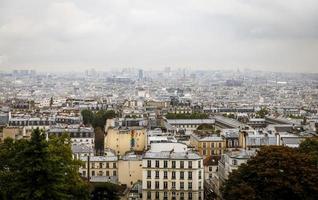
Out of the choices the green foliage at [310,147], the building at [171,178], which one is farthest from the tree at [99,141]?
the green foliage at [310,147]

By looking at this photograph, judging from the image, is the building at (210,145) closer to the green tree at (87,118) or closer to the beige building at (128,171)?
the beige building at (128,171)

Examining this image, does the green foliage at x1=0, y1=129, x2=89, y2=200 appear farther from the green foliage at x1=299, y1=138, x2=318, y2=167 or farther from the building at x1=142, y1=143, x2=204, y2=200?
the green foliage at x1=299, y1=138, x2=318, y2=167

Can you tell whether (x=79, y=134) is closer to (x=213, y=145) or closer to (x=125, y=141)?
(x=125, y=141)

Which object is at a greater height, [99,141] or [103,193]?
[103,193]

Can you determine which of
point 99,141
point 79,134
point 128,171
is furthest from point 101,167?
point 99,141

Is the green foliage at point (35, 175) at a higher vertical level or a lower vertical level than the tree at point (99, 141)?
higher

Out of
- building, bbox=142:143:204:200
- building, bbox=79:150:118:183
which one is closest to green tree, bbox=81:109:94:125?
building, bbox=79:150:118:183

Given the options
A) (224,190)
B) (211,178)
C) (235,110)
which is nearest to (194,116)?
(235,110)
